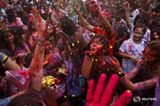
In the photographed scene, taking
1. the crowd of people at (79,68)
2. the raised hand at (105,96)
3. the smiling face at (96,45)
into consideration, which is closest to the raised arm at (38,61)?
the crowd of people at (79,68)

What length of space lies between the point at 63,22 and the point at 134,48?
1.15 meters

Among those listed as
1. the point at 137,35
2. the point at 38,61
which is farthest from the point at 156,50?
the point at 137,35

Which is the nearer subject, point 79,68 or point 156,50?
point 156,50

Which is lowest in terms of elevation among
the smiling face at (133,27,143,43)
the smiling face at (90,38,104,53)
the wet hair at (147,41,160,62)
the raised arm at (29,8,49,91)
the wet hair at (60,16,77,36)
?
the smiling face at (133,27,143,43)

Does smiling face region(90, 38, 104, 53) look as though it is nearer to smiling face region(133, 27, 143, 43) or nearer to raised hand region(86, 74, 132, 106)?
smiling face region(133, 27, 143, 43)

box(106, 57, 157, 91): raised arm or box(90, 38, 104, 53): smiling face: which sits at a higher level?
box(90, 38, 104, 53): smiling face

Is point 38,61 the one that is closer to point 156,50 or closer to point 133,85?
point 133,85

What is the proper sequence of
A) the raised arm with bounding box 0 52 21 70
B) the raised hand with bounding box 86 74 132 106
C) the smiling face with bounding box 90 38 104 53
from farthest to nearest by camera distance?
the smiling face with bounding box 90 38 104 53, the raised arm with bounding box 0 52 21 70, the raised hand with bounding box 86 74 132 106

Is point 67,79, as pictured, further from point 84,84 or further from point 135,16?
point 135,16

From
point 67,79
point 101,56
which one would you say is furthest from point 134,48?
point 101,56

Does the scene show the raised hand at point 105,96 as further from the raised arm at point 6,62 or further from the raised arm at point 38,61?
the raised arm at point 6,62

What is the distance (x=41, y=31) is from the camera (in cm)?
284

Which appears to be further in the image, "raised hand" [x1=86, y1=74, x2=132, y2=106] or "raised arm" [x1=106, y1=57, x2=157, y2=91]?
"raised arm" [x1=106, y1=57, x2=157, y2=91]

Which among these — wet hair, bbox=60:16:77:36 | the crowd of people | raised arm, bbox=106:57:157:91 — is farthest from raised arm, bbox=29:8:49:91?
wet hair, bbox=60:16:77:36
